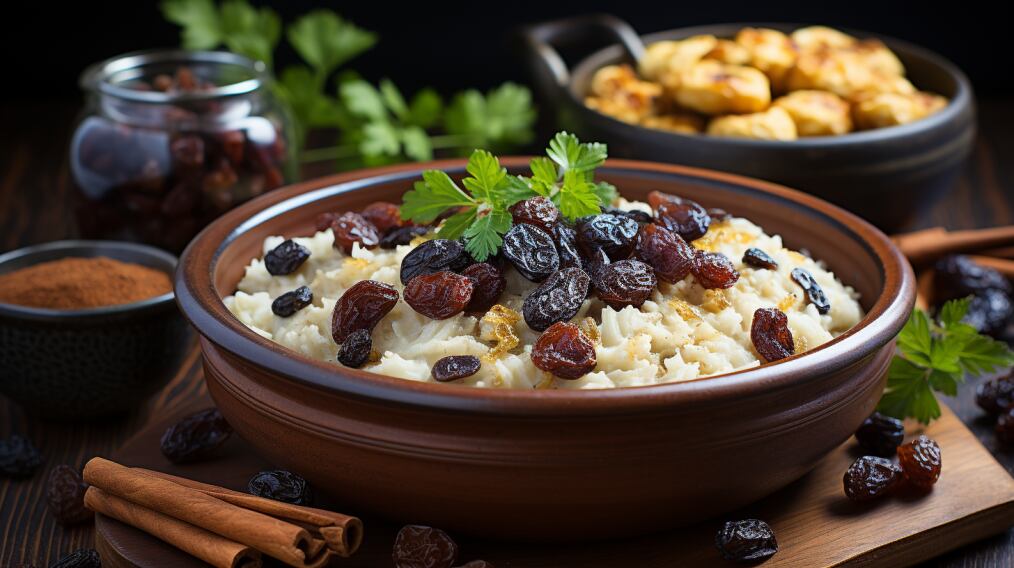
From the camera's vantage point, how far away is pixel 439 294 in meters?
3.05

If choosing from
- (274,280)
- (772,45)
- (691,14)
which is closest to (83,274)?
(274,280)

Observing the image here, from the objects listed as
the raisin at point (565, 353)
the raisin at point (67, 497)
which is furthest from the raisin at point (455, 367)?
the raisin at point (67, 497)

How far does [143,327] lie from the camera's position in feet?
12.9

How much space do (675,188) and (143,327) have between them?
197 cm

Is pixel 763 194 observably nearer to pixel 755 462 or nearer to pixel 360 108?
pixel 755 462

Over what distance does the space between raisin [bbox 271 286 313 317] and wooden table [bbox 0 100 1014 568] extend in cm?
91

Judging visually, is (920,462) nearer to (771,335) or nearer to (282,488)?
(771,335)

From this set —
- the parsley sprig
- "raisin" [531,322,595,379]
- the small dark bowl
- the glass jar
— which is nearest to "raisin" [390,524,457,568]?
"raisin" [531,322,595,379]

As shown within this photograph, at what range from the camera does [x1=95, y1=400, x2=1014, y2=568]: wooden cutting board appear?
2945 millimetres

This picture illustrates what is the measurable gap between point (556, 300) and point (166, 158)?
2606 millimetres

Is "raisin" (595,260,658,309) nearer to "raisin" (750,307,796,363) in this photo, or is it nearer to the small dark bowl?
"raisin" (750,307,796,363)

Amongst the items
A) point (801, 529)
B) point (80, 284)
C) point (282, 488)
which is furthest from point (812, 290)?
point (80, 284)

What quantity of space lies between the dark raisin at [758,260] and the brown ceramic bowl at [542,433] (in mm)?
350

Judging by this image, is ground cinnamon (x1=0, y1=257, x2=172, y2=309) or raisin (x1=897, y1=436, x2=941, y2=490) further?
ground cinnamon (x1=0, y1=257, x2=172, y2=309)
